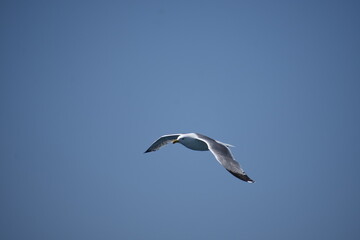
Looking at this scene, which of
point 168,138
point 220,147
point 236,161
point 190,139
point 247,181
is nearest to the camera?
point 247,181

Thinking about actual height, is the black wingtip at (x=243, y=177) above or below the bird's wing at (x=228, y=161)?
below

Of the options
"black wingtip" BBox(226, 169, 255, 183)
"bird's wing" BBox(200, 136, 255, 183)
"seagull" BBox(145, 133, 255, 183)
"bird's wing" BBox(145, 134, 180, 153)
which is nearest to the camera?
"black wingtip" BBox(226, 169, 255, 183)

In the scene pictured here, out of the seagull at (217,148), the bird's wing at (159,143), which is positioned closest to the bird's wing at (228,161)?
the seagull at (217,148)

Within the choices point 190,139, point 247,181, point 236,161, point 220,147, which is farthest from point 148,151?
point 247,181

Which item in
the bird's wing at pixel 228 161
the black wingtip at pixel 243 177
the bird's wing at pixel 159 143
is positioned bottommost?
the black wingtip at pixel 243 177

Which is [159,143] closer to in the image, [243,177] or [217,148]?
[217,148]

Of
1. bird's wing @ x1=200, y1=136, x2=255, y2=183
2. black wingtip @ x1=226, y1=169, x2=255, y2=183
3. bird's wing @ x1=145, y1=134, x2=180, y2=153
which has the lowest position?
black wingtip @ x1=226, y1=169, x2=255, y2=183

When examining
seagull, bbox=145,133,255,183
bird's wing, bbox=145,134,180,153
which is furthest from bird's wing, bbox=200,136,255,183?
bird's wing, bbox=145,134,180,153

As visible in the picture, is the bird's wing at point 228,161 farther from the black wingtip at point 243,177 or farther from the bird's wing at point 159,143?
the bird's wing at point 159,143

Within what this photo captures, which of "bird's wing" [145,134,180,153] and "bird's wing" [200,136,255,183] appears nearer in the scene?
"bird's wing" [200,136,255,183]

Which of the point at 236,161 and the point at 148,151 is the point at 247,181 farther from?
the point at 148,151

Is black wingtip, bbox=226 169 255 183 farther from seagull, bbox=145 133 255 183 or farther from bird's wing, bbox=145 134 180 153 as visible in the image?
bird's wing, bbox=145 134 180 153

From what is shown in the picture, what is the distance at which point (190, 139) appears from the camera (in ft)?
40.5

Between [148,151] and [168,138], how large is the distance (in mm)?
1271
